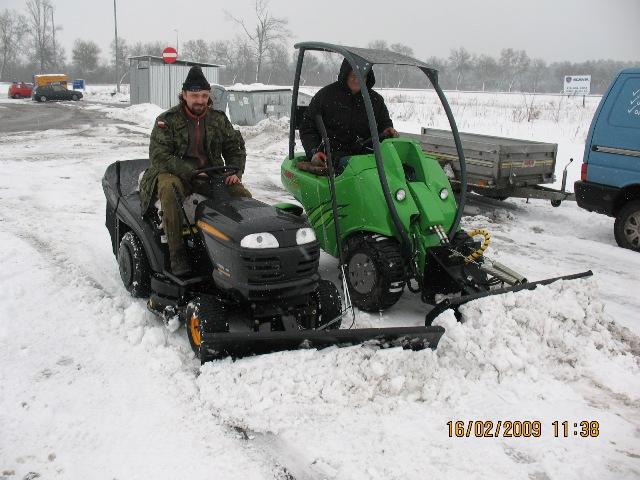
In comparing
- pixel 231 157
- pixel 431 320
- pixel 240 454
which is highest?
pixel 231 157

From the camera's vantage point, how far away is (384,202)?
15.0ft

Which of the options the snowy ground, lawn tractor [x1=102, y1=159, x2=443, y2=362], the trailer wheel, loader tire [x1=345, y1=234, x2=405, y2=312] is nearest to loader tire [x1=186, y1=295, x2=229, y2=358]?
lawn tractor [x1=102, y1=159, x2=443, y2=362]

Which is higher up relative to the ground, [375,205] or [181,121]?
[181,121]

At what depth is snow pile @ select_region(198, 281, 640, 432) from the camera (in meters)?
3.14

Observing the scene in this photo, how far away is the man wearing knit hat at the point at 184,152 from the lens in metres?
3.95

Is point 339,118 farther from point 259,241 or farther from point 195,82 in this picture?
point 259,241

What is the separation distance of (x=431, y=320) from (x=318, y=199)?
1823 mm

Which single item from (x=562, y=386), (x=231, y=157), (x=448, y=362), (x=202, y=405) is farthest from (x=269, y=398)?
(x=231, y=157)

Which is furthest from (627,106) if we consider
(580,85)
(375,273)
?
(580,85)

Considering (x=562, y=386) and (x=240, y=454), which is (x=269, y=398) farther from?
(x=562, y=386)

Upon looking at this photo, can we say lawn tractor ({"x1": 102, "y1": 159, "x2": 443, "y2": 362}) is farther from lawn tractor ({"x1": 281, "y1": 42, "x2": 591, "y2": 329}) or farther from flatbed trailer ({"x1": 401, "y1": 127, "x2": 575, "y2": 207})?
flatbed trailer ({"x1": 401, "y1": 127, "x2": 575, "y2": 207})

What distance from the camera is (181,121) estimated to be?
4.22 m

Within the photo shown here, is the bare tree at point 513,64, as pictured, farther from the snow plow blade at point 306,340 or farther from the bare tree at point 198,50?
the snow plow blade at point 306,340

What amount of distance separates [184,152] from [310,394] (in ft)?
6.88
